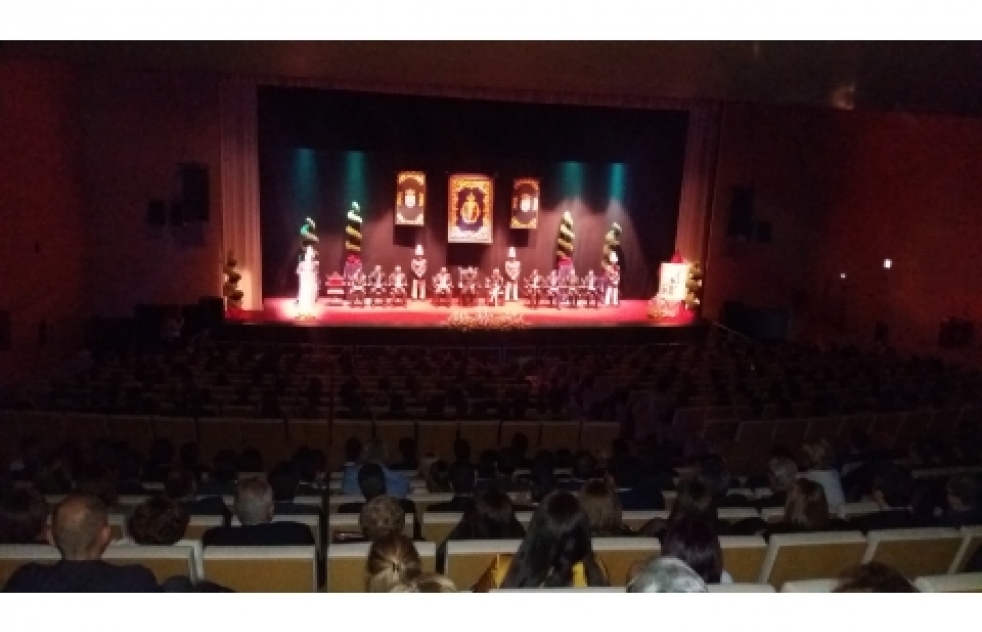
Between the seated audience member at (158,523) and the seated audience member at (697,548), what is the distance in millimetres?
1983

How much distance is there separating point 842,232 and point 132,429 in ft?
42.0

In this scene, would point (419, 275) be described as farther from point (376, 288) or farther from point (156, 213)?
point (156, 213)

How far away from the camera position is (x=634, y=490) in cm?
461

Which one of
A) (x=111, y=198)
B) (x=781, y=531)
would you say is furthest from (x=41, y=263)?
(x=781, y=531)

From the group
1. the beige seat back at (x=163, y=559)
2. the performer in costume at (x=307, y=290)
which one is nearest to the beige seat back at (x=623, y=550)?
the beige seat back at (x=163, y=559)

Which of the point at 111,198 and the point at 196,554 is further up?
the point at 111,198

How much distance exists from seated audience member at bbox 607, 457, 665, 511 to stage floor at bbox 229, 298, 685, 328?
27.2 feet

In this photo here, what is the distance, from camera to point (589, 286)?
15.7m

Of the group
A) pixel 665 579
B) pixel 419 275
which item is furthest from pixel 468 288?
pixel 665 579

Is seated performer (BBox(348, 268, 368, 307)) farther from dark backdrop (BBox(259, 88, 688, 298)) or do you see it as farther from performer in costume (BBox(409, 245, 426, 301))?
dark backdrop (BBox(259, 88, 688, 298))

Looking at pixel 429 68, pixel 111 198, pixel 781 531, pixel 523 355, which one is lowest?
pixel 523 355

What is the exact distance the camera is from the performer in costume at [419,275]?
15477 mm

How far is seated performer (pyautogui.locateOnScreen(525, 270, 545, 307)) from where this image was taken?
1530 centimetres

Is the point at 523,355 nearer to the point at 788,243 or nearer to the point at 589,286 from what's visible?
the point at 589,286
